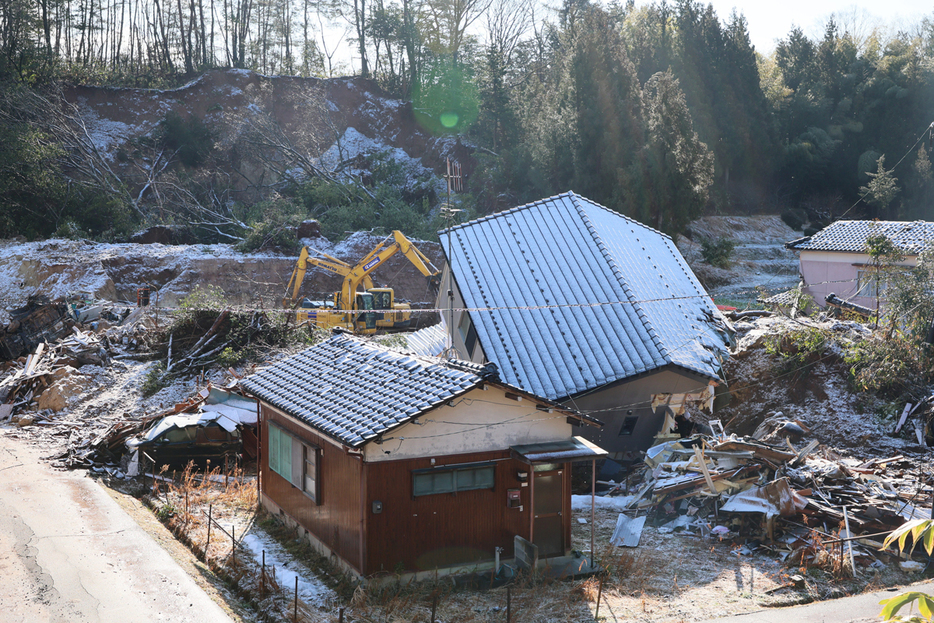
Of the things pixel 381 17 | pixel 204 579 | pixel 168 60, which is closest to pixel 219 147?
pixel 168 60

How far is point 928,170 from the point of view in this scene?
48.7 meters

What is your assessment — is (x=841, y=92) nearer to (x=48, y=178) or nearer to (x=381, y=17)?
(x=381, y=17)

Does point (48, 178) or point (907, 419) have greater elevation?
point (48, 178)

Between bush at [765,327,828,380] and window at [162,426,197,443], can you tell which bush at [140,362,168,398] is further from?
bush at [765,327,828,380]

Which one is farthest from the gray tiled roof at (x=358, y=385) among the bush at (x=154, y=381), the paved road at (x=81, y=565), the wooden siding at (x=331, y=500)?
the bush at (x=154, y=381)

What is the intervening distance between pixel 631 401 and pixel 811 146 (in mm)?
44604

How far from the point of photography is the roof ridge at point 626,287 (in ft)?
56.3

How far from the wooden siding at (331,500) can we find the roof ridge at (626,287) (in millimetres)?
8731

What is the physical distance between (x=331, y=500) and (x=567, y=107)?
113 ft

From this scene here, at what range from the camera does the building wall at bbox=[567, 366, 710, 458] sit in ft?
55.9

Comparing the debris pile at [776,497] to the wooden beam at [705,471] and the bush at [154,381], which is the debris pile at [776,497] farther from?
the bush at [154,381]

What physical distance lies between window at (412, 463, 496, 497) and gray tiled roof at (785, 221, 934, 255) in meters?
21.7

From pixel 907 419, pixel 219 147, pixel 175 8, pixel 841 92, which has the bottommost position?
pixel 907 419

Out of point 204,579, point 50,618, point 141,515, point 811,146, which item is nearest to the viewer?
point 50,618
